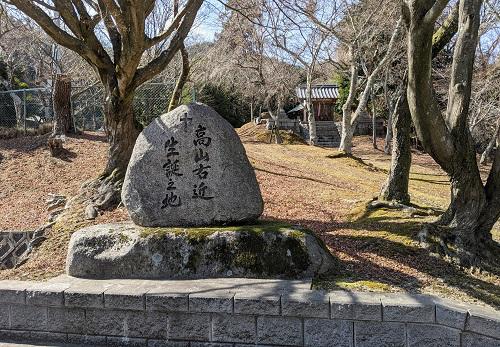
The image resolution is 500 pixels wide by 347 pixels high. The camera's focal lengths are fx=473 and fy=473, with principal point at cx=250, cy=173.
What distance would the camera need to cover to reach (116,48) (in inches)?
321

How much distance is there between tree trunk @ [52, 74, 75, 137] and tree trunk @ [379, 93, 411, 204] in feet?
31.6

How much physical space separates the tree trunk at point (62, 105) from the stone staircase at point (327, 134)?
64.4 ft

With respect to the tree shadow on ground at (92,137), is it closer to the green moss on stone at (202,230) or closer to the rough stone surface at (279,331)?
the green moss on stone at (202,230)

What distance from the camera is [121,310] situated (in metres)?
4.35

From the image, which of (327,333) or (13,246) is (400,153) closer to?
(327,333)

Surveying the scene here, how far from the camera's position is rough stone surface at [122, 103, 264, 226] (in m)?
5.16

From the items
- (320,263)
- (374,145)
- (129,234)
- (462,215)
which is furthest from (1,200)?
(374,145)

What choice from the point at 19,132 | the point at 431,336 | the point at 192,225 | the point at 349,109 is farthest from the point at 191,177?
the point at 349,109

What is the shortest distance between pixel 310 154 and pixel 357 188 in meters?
6.41

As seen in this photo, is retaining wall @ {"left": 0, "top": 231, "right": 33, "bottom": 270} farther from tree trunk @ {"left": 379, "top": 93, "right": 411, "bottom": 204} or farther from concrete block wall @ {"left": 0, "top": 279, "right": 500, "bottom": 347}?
tree trunk @ {"left": 379, "top": 93, "right": 411, "bottom": 204}

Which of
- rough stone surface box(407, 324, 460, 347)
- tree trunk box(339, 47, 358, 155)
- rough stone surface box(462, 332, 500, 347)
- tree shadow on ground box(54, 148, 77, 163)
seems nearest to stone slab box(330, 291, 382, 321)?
rough stone surface box(407, 324, 460, 347)

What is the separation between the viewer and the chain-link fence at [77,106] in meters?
15.2

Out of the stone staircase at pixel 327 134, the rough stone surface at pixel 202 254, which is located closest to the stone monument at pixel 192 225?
the rough stone surface at pixel 202 254

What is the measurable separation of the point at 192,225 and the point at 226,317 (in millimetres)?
1284
